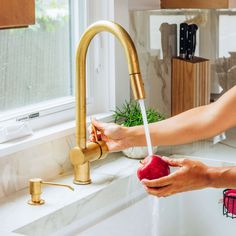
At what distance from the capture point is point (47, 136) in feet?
7.28

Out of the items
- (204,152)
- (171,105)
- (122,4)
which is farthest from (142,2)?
(204,152)

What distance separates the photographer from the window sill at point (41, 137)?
2049 millimetres

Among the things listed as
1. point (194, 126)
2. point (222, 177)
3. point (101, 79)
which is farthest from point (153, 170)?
point (101, 79)

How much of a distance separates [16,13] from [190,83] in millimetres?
1382

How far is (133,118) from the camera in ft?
8.20

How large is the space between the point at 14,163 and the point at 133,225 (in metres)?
0.43

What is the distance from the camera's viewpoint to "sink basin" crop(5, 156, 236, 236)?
196 centimetres

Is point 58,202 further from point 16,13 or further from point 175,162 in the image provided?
point 16,13

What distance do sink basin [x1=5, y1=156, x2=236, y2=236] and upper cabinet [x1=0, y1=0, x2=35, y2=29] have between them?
23.7 inches

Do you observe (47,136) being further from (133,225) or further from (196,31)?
(196,31)

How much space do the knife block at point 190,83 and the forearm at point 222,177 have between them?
1107mm

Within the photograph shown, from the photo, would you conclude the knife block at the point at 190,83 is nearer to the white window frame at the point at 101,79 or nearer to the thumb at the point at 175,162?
the white window frame at the point at 101,79

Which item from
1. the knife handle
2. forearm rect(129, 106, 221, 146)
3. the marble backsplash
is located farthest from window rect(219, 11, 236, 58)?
forearm rect(129, 106, 221, 146)

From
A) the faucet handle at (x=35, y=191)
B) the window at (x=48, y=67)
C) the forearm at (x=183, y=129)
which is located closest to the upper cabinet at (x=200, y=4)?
the window at (x=48, y=67)
